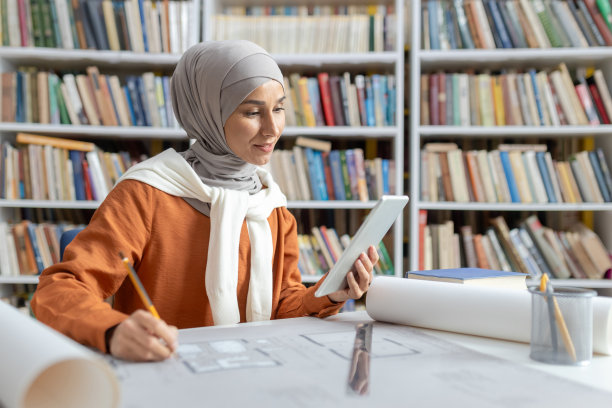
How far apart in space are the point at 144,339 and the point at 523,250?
2109 mm

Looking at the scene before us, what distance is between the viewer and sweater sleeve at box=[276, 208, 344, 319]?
44.3 inches

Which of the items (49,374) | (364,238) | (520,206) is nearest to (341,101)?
(520,206)

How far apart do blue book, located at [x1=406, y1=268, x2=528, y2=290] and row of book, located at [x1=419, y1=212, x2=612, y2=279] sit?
4.60 feet

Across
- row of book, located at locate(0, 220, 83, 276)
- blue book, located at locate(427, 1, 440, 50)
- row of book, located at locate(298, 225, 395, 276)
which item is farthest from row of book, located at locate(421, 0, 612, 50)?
row of book, located at locate(0, 220, 83, 276)

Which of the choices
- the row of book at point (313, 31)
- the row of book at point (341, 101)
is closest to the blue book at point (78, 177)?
the row of book at point (313, 31)

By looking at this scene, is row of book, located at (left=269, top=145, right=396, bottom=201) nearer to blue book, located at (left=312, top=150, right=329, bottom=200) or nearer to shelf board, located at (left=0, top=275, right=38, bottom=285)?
blue book, located at (left=312, top=150, right=329, bottom=200)

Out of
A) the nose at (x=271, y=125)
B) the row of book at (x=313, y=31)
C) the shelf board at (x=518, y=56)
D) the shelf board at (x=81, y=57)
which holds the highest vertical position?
the row of book at (x=313, y=31)

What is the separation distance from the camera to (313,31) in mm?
2529

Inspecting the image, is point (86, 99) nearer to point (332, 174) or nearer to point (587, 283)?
point (332, 174)

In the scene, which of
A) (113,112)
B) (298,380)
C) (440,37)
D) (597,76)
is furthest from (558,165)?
(298,380)

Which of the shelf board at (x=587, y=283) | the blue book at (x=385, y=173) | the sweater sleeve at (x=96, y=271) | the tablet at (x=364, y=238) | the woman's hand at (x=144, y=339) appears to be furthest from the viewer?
the blue book at (x=385, y=173)

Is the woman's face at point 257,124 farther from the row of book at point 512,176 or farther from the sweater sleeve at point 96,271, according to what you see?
the row of book at point 512,176

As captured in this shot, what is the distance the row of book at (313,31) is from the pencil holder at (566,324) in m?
1.90

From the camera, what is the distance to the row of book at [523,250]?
2.47m
